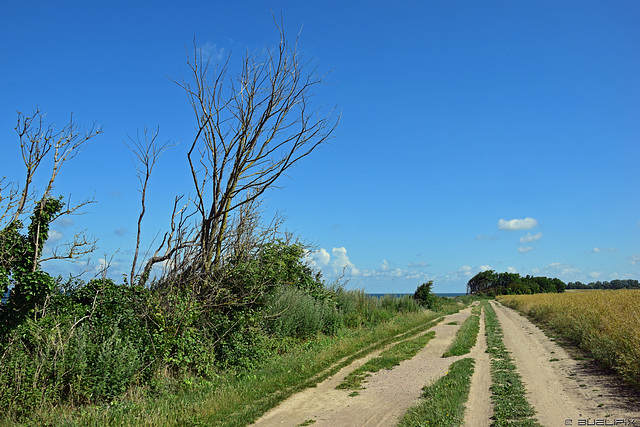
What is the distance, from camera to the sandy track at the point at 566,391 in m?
6.27

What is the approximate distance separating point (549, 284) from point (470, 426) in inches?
5629

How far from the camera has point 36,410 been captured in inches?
242

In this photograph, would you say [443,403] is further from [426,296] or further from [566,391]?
[426,296]

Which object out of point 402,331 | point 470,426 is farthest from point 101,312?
point 402,331

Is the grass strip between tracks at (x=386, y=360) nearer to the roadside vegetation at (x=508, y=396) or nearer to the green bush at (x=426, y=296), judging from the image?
the roadside vegetation at (x=508, y=396)

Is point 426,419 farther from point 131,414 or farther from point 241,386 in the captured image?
point 131,414

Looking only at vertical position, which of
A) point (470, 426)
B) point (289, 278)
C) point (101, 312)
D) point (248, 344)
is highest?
point (289, 278)

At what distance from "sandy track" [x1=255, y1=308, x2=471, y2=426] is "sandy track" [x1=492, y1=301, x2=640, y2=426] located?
1.93m

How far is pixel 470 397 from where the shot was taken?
7.27m

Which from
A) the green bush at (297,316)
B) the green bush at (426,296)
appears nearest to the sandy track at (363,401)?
the green bush at (297,316)

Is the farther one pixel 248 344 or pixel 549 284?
pixel 549 284

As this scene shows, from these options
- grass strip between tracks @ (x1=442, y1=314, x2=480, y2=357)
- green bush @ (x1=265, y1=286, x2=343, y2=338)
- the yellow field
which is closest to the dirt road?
the yellow field

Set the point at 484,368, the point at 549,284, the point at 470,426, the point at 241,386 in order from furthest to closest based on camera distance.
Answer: the point at 549,284 → the point at 484,368 → the point at 241,386 → the point at 470,426

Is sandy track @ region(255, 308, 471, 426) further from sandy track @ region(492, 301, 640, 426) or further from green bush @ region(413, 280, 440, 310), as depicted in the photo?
green bush @ region(413, 280, 440, 310)
